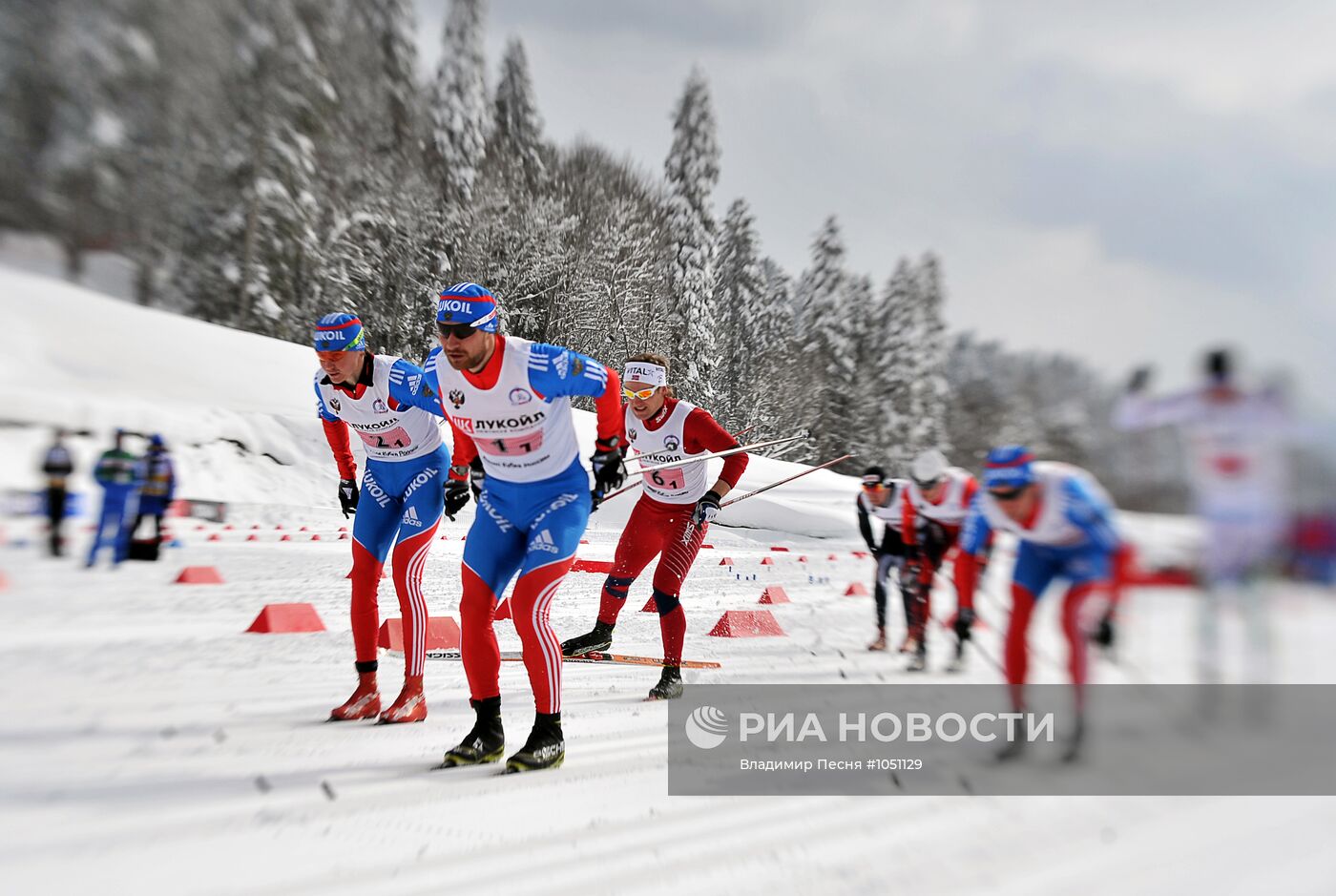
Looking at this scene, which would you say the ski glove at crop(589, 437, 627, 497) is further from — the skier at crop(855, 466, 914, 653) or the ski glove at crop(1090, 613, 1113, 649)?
the ski glove at crop(1090, 613, 1113, 649)

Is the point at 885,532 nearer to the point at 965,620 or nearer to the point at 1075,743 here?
the point at 965,620

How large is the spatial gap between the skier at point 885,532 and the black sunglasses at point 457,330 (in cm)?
246

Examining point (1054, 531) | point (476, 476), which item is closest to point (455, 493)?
point (476, 476)

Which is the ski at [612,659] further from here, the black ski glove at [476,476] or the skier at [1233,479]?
the skier at [1233,479]

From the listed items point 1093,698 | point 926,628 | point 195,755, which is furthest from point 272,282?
point 1093,698

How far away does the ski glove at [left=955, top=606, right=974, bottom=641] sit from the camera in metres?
2.60

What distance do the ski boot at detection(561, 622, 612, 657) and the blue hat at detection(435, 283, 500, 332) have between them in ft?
9.33

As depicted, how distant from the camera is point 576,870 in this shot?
2.21 meters

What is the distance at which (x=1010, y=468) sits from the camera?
204 centimetres

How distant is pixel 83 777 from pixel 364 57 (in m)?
4.19

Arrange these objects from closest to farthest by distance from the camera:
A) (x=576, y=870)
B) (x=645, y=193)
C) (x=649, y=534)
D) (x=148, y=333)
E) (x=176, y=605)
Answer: (x=576, y=870), (x=148, y=333), (x=176, y=605), (x=649, y=534), (x=645, y=193)

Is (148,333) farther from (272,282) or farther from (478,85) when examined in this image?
(478,85)

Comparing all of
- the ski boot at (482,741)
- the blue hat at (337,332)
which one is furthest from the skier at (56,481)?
the ski boot at (482,741)

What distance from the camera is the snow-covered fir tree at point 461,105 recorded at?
414 centimetres
